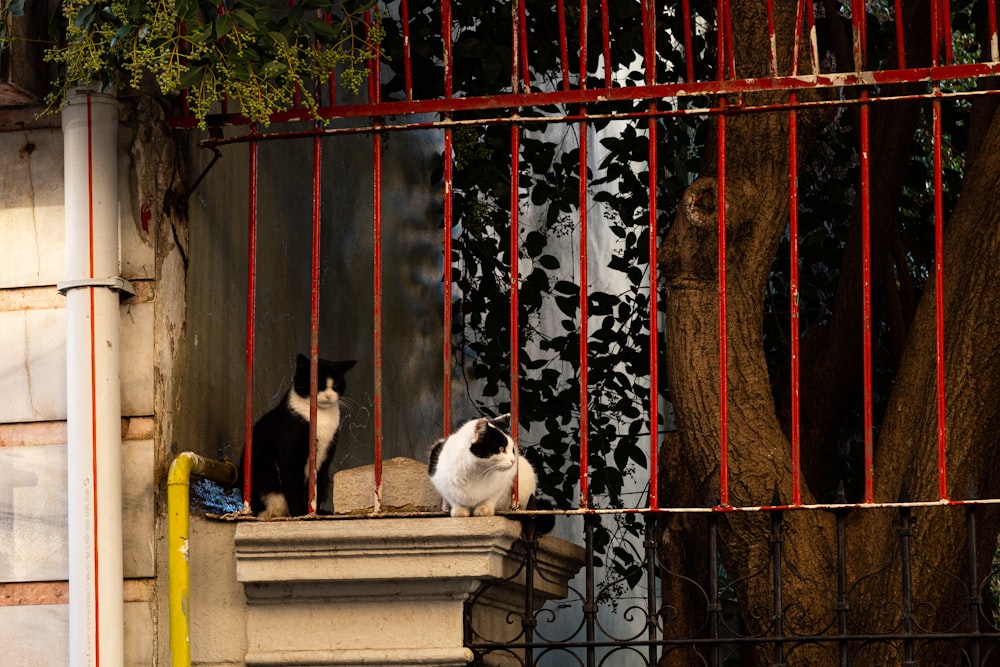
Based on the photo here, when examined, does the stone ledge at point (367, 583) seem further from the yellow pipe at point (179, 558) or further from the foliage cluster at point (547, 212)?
the foliage cluster at point (547, 212)

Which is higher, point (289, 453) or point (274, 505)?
point (289, 453)

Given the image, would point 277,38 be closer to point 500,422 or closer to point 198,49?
point 198,49

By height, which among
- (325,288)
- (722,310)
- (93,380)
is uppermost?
(325,288)

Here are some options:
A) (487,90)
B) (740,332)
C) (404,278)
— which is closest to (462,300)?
(404,278)

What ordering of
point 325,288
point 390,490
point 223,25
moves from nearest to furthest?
point 223,25, point 390,490, point 325,288

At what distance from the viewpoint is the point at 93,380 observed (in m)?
3.17

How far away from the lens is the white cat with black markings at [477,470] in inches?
131

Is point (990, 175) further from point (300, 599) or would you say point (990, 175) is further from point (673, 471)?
point (300, 599)

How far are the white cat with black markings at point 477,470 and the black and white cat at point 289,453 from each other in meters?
0.38

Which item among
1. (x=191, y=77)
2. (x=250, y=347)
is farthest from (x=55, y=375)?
(x=191, y=77)

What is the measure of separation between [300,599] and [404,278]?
8.56 ft

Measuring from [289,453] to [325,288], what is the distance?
Answer: 4.18 feet

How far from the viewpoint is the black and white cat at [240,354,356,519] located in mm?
3562

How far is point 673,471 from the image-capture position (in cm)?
464
